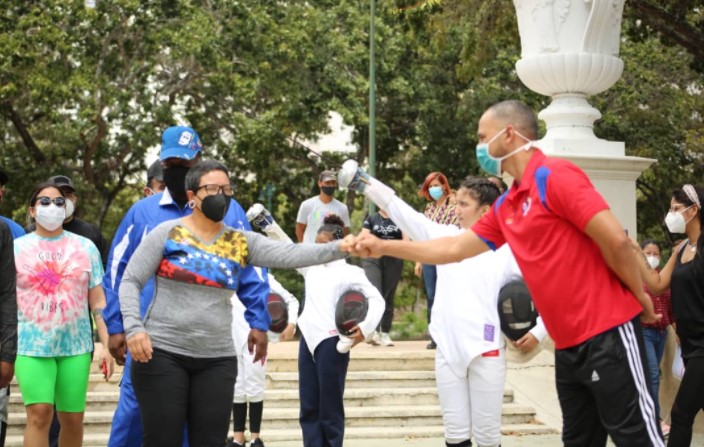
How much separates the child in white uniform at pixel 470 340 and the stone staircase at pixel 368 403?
12.5 feet

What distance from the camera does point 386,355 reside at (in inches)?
510

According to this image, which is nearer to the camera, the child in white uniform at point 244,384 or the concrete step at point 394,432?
the child in white uniform at point 244,384

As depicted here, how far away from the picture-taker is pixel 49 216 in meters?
8.19

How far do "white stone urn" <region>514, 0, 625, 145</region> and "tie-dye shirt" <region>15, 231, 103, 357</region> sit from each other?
5917mm

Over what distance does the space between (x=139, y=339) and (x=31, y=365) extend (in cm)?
250

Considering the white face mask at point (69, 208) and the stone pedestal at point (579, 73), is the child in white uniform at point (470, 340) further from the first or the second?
the stone pedestal at point (579, 73)

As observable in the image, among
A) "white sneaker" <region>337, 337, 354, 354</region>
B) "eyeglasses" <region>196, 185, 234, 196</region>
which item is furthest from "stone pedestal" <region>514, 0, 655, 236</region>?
"eyeglasses" <region>196, 185, 234, 196</region>

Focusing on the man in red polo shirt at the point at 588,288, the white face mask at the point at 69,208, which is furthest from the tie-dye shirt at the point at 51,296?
the man in red polo shirt at the point at 588,288

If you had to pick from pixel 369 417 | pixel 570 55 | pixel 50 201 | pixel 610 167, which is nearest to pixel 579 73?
pixel 570 55

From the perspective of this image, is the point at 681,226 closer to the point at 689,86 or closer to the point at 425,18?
the point at 425,18

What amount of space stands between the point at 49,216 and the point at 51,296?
60 centimetres

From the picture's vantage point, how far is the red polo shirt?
5359 millimetres

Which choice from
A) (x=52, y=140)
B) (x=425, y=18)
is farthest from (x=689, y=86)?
(x=52, y=140)

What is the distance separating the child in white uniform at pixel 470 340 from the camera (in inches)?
299
